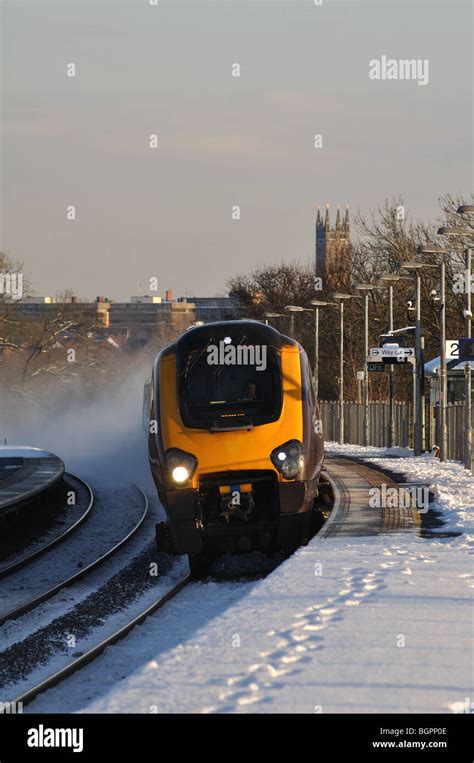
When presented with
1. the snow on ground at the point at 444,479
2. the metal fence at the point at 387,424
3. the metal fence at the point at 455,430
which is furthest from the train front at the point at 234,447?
the metal fence at the point at 387,424

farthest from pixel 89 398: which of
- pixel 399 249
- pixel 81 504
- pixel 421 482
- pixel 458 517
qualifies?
pixel 458 517

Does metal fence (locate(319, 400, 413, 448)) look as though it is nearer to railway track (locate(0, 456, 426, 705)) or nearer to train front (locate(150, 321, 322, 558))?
railway track (locate(0, 456, 426, 705))

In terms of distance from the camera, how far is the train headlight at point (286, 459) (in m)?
18.7

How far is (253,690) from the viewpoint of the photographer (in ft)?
31.9

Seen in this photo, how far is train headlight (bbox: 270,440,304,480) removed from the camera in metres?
18.7

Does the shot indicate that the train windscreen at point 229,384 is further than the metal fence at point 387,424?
No

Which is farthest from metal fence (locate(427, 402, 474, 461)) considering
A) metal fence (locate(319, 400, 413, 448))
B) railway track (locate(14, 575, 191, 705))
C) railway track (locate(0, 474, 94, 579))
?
railway track (locate(14, 575, 191, 705))

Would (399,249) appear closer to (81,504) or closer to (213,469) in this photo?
(81,504)

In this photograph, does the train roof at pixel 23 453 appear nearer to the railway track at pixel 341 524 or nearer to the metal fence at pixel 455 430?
the metal fence at pixel 455 430

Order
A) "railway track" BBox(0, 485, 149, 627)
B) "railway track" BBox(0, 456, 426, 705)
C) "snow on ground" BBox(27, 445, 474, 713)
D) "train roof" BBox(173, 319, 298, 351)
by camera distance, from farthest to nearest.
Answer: "train roof" BBox(173, 319, 298, 351) < "railway track" BBox(0, 485, 149, 627) < "railway track" BBox(0, 456, 426, 705) < "snow on ground" BBox(27, 445, 474, 713)

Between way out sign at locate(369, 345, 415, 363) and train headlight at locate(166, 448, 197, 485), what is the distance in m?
27.2

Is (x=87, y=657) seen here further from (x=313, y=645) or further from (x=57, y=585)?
(x=57, y=585)

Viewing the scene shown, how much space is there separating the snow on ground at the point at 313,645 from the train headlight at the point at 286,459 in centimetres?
104

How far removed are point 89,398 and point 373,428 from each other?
44.0m
